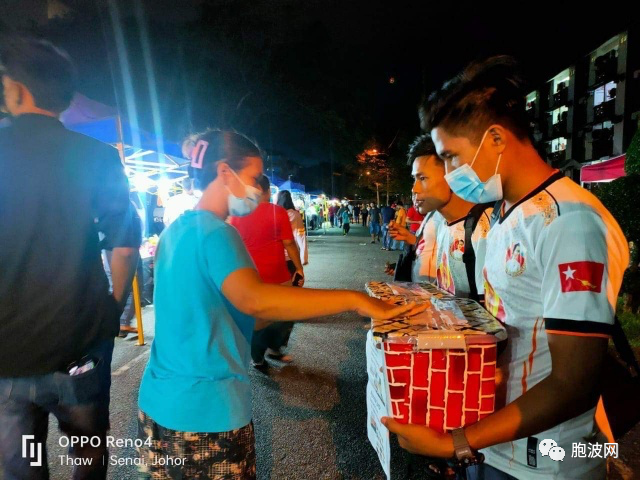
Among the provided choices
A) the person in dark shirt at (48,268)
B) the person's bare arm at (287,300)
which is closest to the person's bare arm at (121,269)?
the person in dark shirt at (48,268)

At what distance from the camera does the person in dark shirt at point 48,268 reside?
5.07ft

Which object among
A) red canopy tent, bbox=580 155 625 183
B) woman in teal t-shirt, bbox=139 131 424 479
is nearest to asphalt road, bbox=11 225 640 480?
woman in teal t-shirt, bbox=139 131 424 479

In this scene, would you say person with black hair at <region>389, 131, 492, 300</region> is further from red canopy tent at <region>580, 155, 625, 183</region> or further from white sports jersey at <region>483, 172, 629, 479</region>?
red canopy tent at <region>580, 155, 625, 183</region>

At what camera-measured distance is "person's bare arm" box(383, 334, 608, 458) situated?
99cm

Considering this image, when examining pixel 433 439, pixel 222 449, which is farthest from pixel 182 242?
pixel 433 439

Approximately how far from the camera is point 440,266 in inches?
113

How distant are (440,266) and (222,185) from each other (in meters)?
1.90

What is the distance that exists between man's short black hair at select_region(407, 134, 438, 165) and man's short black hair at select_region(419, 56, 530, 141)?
4.92ft

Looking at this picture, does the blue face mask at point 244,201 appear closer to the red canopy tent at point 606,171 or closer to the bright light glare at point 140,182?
the bright light glare at point 140,182

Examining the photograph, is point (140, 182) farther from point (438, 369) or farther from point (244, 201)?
point (438, 369)

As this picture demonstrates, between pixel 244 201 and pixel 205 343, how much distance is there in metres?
0.63

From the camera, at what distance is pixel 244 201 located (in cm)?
166

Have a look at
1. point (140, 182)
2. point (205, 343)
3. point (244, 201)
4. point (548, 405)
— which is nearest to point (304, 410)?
point (205, 343)

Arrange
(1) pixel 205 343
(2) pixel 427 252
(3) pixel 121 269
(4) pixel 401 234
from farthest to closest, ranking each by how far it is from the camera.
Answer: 1. (4) pixel 401 234
2. (2) pixel 427 252
3. (3) pixel 121 269
4. (1) pixel 205 343
